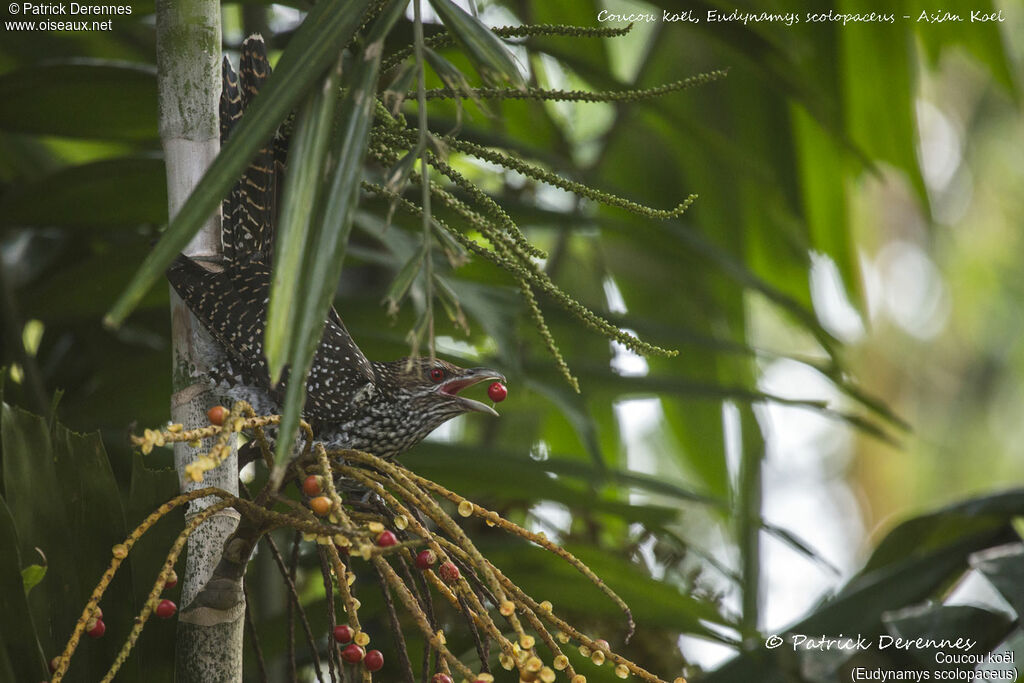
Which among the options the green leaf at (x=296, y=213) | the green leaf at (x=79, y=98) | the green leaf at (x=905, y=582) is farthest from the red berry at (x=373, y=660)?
→ the green leaf at (x=79, y=98)

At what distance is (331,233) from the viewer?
0.36 meters

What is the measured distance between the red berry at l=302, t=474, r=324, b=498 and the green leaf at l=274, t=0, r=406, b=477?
95 mm

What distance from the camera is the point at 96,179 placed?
926mm

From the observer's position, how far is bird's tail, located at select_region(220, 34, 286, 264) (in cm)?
63

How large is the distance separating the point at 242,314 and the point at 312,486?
22 centimetres

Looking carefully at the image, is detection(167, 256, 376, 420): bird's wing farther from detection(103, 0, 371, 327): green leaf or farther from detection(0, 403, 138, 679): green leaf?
detection(103, 0, 371, 327): green leaf

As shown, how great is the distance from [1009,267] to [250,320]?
683 cm

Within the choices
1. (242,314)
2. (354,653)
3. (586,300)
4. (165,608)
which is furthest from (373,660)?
(586,300)

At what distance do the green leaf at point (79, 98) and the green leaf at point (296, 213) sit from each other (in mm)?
590

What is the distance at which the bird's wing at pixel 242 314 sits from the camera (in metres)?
0.62

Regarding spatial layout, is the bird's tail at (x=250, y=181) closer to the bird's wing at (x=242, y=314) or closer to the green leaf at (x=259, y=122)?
the bird's wing at (x=242, y=314)

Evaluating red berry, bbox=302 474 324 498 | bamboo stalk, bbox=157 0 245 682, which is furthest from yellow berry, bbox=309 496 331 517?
bamboo stalk, bbox=157 0 245 682

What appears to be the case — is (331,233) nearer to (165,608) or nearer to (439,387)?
(165,608)

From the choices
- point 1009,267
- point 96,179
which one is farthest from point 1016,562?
point 1009,267
